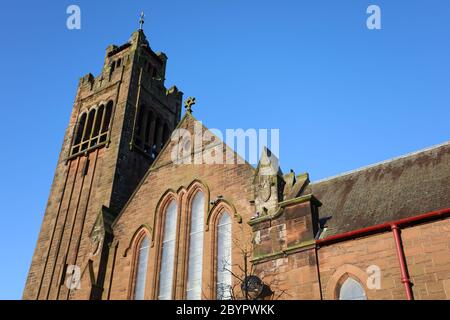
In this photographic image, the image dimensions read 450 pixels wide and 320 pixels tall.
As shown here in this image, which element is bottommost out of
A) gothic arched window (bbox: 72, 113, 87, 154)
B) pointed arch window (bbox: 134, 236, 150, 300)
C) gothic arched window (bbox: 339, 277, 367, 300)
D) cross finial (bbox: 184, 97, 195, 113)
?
gothic arched window (bbox: 339, 277, 367, 300)

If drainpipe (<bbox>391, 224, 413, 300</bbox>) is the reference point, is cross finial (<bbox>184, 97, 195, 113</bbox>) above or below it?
above

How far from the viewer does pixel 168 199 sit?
62.0ft

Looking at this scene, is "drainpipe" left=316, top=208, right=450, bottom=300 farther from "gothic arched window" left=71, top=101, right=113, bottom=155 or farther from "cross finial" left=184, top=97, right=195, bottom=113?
"gothic arched window" left=71, top=101, right=113, bottom=155

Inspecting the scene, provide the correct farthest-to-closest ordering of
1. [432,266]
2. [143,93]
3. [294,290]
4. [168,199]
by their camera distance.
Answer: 1. [143,93]
2. [168,199]
3. [294,290]
4. [432,266]

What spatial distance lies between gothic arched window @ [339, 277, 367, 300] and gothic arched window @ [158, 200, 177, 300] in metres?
6.31

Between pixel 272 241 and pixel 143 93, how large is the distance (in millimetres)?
16907

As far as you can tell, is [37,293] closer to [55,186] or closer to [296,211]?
[55,186]

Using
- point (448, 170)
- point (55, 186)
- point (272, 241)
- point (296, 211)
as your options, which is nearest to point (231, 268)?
point (272, 241)

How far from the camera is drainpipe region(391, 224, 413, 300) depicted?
11359mm

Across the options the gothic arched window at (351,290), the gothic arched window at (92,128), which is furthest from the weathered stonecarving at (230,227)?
the gothic arched window at (92,128)

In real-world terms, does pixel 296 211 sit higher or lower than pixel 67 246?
lower

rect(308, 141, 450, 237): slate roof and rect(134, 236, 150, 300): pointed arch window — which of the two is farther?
rect(134, 236, 150, 300): pointed arch window

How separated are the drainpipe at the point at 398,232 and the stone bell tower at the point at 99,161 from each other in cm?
947

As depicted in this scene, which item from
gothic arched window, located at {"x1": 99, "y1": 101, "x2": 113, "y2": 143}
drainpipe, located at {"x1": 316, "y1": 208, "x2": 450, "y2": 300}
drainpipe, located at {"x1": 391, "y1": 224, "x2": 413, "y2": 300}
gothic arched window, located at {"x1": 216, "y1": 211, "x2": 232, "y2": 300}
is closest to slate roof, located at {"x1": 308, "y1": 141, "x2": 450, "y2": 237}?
drainpipe, located at {"x1": 316, "y1": 208, "x2": 450, "y2": 300}
